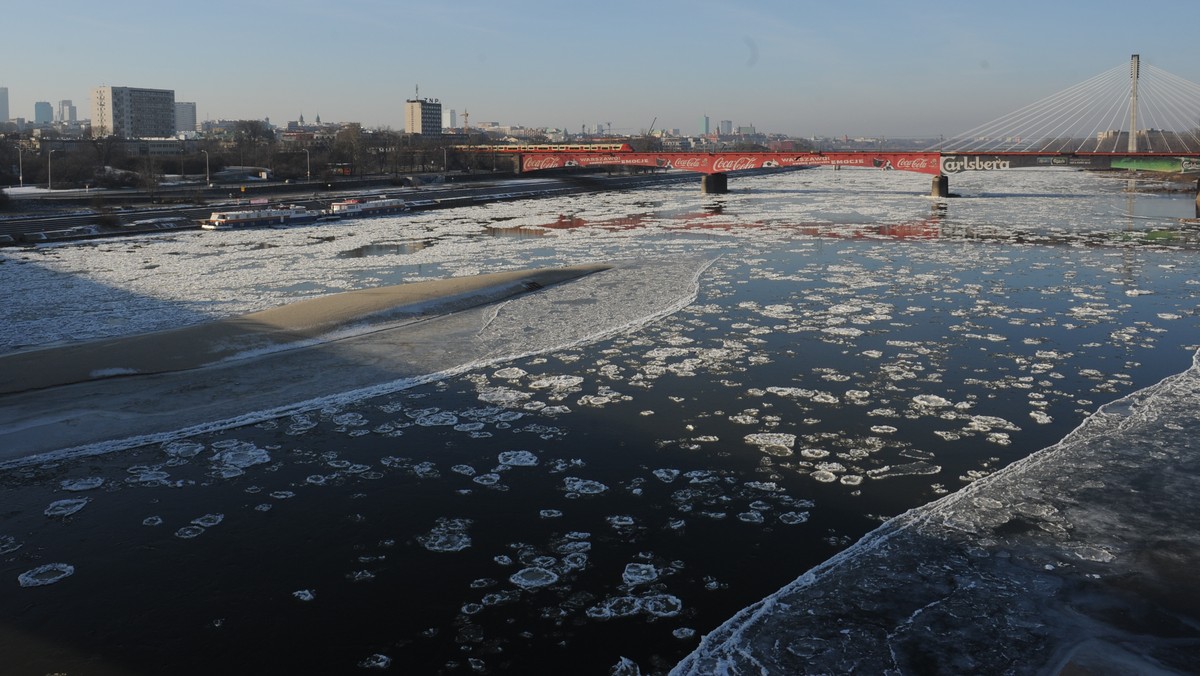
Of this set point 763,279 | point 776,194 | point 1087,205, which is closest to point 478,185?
point 776,194

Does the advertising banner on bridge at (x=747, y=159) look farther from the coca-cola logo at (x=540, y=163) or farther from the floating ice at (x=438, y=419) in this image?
the floating ice at (x=438, y=419)

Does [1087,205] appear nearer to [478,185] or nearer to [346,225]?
[346,225]

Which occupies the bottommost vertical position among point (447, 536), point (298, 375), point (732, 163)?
point (447, 536)

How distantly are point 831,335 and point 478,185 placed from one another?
68.0m

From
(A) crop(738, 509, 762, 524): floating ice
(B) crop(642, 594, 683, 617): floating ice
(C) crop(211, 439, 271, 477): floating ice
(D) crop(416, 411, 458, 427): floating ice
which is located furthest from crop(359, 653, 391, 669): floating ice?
(D) crop(416, 411, 458, 427): floating ice

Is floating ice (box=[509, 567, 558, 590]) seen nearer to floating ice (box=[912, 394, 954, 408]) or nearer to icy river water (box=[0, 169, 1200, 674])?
icy river water (box=[0, 169, 1200, 674])

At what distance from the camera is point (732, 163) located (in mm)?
72688

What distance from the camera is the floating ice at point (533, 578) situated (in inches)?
315

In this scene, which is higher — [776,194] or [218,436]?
Answer: [776,194]

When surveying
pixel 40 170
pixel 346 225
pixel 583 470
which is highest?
pixel 40 170

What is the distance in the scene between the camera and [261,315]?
19125mm

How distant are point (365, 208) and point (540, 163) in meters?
35.9

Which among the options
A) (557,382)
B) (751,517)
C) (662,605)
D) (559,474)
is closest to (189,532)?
(559,474)

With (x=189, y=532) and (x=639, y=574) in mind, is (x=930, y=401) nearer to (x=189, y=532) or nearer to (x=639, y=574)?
(x=639, y=574)
